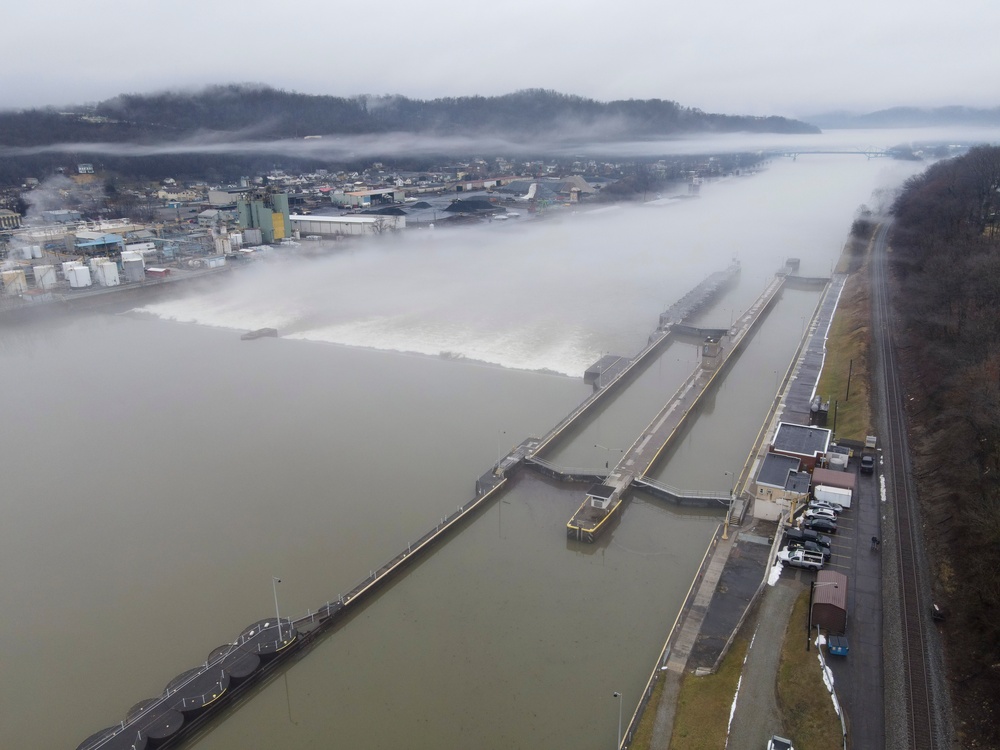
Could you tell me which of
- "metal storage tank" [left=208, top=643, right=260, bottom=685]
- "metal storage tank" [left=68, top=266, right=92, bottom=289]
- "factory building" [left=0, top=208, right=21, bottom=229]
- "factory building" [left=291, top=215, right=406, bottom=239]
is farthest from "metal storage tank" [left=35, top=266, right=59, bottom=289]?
"metal storage tank" [left=208, top=643, right=260, bottom=685]

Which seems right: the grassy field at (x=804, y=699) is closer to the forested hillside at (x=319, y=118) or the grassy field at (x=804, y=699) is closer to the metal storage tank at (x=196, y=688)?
the metal storage tank at (x=196, y=688)

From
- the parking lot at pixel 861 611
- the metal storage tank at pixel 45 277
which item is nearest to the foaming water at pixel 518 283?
the metal storage tank at pixel 45 277

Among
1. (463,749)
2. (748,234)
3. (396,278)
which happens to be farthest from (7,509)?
(748,234)

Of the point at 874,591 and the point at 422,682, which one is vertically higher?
the point at 874,591

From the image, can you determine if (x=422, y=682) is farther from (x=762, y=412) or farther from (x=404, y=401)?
(x=762, y=412)

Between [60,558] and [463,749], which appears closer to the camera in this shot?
[463,749]

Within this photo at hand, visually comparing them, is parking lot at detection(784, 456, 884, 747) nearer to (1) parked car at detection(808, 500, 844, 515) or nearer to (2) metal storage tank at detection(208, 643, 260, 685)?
(1) parked car at detection(808, 500, 844, 515)

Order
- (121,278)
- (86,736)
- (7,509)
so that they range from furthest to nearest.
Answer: (121,278)
(7,509)
(86,736)
